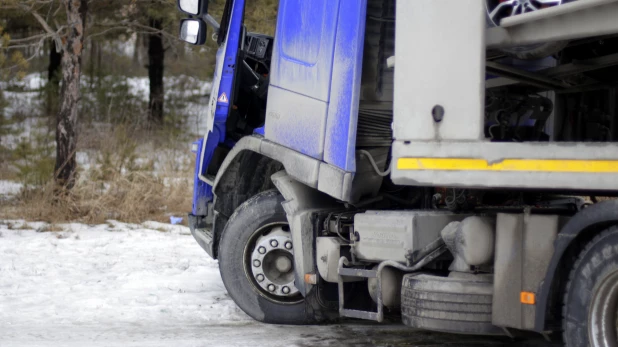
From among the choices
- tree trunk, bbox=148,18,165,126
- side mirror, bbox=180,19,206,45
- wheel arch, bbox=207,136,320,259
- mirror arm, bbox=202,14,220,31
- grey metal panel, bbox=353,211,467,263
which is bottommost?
grey metal panel, bbox=353,211,467,263

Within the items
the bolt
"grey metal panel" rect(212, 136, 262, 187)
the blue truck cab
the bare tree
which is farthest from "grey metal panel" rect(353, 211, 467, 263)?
the bare tree

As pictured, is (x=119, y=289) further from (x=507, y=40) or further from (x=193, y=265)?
(x=507, y=40)

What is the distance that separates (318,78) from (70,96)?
7.18 meters

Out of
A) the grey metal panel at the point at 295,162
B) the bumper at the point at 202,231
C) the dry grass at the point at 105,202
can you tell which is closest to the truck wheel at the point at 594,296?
the grey metal panel at the point at 295,162

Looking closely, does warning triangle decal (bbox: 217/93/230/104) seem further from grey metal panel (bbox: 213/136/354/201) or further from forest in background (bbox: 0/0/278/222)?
forest in background (bbox: 0/0/278/222)

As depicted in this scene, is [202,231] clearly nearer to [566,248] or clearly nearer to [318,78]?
[318,78]

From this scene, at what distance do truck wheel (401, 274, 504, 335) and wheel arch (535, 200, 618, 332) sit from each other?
436 mm

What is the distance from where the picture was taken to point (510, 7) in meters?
4.32

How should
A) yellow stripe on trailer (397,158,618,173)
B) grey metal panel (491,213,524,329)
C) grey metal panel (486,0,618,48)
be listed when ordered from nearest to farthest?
grey metal panel (486,0,618,48), yellow stripe on trailer (397,158,618,173), grey metal panel (491,213,524,329)

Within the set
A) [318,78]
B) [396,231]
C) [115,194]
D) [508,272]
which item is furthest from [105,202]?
[508,272]

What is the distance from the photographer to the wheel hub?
6609 mm

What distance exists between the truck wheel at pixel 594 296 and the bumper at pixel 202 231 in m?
3.77

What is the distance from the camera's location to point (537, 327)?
14.5ft

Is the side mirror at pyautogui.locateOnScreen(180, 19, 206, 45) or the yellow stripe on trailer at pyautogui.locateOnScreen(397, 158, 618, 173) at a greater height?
the side mirror at pyautogui.locateOnScreen(180, 19, 206, 45)
